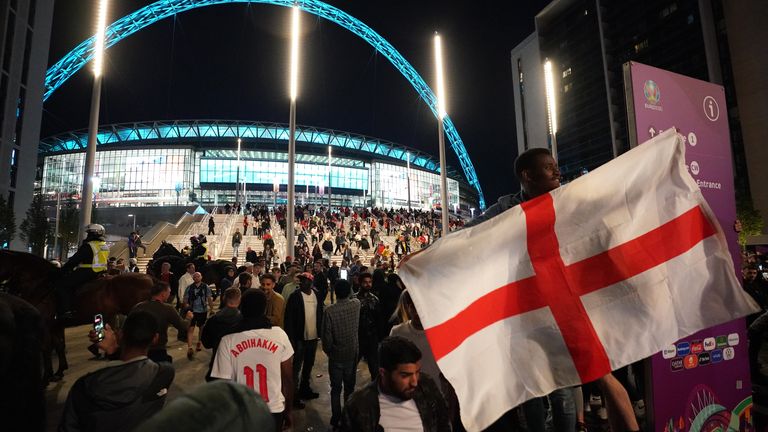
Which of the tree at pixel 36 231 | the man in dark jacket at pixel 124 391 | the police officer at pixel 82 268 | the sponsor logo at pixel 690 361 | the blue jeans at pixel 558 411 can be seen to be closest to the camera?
the man in dark jacket at pixel 124 391

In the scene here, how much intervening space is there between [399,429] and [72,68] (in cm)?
8073

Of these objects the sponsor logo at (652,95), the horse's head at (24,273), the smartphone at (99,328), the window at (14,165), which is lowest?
the smartphone at (99,328)

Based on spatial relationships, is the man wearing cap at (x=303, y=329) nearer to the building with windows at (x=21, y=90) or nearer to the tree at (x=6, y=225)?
the tree at (x=6, y=225)

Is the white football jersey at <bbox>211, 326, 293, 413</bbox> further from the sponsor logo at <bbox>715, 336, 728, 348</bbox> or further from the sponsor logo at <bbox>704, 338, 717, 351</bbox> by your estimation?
the sponsor logo at <bbox>715, 336, 728, 348</bbox>

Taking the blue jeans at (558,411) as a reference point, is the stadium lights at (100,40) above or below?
above

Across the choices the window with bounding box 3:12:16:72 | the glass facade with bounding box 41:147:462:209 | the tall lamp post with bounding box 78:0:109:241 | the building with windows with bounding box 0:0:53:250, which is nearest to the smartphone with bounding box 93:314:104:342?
the tall lamp post with bounding box 78:0:109:241

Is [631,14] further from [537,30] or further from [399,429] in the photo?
[399,429]

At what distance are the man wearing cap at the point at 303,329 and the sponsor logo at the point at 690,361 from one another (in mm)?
5021

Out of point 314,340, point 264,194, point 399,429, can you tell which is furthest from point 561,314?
point 264,194

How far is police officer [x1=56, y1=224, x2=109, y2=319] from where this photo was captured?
233 inches

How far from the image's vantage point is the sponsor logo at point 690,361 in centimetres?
407

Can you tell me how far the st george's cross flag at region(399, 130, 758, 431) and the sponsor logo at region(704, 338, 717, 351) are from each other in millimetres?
2422

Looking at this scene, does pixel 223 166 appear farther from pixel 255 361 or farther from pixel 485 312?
pixel 485 312

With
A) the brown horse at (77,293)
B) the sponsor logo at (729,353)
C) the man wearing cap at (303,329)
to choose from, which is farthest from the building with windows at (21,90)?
the sponsor logo at (729,353)
